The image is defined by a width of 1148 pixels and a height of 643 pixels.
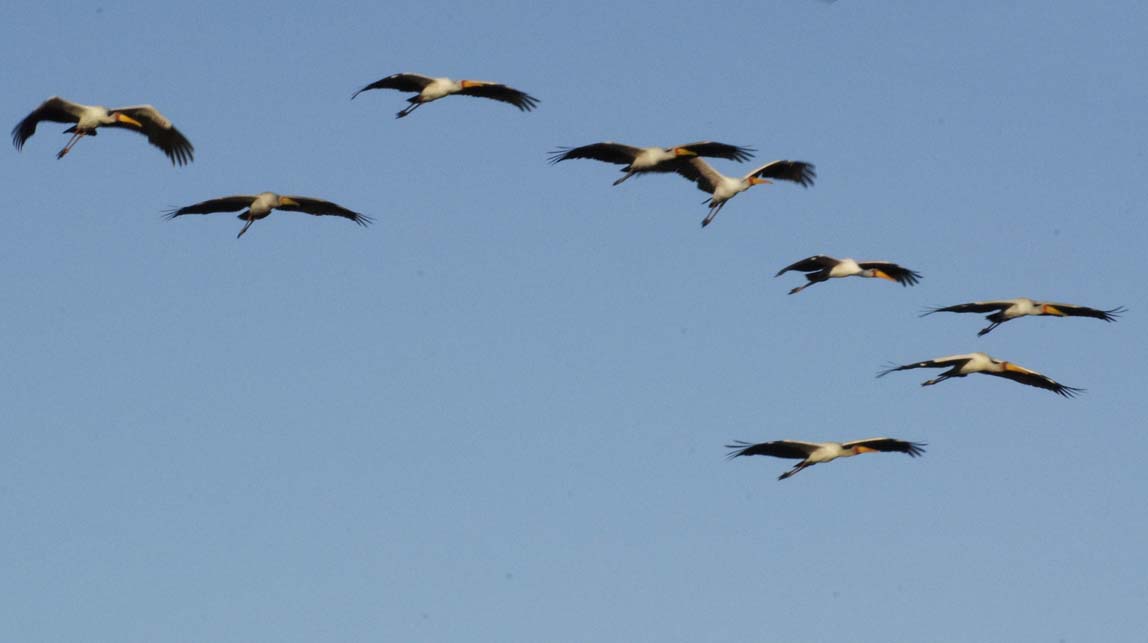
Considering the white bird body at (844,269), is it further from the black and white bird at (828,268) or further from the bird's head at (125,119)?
the bird's head at (125,119)

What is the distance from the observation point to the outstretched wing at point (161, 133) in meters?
38.9

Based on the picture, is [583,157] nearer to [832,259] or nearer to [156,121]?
[832,259]

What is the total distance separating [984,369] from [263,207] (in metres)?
14.6

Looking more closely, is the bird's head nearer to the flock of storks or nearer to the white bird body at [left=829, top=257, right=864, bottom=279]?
the flock of storks

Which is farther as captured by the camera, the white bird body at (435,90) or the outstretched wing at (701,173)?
the outstretched wing at (701,173)

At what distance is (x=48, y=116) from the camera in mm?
37844

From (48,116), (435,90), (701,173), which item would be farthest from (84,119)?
(701,173)

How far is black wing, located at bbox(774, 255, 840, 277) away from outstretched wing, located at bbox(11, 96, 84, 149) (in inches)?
566

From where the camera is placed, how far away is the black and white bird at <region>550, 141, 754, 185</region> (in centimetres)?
3900

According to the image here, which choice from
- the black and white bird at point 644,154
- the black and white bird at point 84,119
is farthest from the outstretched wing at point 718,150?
the black and white bird at point 84,119

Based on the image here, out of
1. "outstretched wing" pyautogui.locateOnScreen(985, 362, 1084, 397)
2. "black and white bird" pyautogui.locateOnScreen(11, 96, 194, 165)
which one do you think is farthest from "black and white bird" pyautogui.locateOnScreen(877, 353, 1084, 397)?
"black and white bird" pyautogui.locateOnScreen(11, 96, 194, 165)

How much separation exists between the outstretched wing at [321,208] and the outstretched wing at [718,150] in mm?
6760

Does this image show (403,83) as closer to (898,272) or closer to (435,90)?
(435,90)

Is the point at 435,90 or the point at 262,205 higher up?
the point at 435,90
